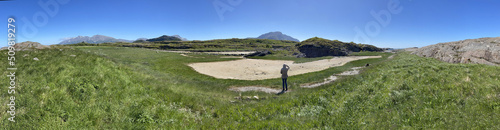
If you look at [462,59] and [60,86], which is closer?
[60,86]

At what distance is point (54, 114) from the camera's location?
6125mm

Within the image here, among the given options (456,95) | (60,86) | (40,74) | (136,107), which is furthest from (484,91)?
(40,74)

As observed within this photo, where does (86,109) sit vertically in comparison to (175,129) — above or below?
above

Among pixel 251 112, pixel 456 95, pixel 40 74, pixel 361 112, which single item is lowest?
pixel 251 112

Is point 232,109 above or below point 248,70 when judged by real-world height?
below

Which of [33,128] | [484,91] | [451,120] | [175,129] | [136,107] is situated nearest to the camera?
[33,128]

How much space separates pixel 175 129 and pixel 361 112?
302 inches

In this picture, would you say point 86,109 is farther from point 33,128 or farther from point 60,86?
point 60,86

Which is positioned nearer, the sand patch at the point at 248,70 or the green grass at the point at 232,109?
the green grass at the point at 232,109

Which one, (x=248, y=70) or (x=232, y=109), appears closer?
(x=232, y=109)

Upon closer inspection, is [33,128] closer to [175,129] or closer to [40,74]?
[175,129]

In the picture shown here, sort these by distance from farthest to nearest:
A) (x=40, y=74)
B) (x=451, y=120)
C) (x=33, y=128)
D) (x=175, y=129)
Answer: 1. (x=40, y=74)
2. (x=175, y=129)
3. (x=451, y=120)
4. (x=33, y=128)

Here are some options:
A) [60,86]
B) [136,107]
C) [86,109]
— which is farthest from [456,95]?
[60,86]

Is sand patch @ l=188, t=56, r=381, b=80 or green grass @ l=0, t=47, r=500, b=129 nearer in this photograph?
green grass @ l=0, t=47, r=500, b=129
